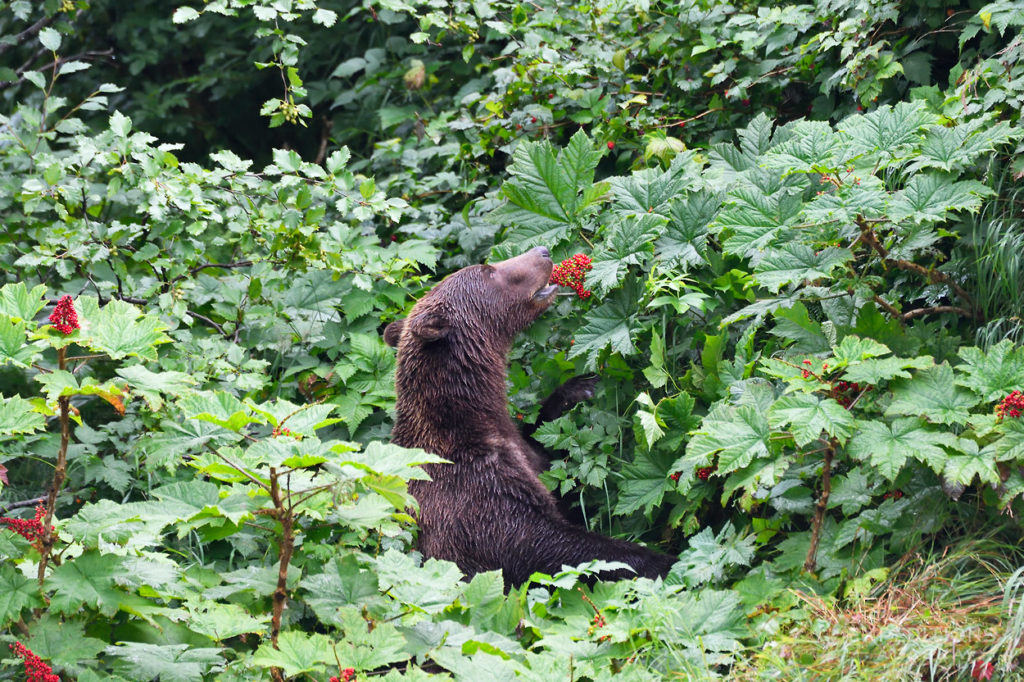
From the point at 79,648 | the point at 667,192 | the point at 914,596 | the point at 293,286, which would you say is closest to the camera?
the point at 79,648

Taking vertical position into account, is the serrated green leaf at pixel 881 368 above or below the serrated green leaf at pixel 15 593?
above

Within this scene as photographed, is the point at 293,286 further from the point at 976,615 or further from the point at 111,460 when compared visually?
the point at 976,615

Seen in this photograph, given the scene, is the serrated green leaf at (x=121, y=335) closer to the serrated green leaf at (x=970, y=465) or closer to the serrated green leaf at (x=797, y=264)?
the serrated green leaf at (x=797, y=264)

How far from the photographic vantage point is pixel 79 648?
287cm

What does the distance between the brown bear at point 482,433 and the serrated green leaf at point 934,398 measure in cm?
137

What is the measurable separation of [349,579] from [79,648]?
0.82 meters

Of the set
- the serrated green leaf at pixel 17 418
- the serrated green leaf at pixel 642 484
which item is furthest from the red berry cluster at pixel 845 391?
the serrated green leaf at pixel 17 418

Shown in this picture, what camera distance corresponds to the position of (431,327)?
4.81 meters

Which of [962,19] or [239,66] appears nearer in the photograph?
[962,19]

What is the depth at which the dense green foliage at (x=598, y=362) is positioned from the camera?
295 cm

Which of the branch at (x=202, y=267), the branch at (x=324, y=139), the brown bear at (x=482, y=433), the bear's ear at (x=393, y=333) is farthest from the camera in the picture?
the branch at (x=324, y=139)

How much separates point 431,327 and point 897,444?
2.39 m

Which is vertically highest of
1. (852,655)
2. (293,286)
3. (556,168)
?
(556,168)

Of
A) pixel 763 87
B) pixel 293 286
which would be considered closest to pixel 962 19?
pixel 763 87
